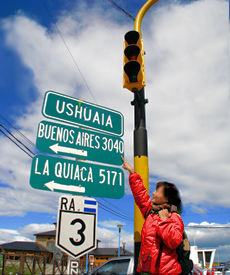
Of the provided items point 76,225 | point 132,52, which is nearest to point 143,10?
point 132,52

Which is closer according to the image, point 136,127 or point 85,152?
point 85,152

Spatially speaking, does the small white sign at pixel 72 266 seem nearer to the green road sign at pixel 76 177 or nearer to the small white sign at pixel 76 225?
the small white sign at pixel 76 225

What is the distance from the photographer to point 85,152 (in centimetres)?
329

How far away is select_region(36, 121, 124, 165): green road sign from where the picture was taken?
10.2 feet

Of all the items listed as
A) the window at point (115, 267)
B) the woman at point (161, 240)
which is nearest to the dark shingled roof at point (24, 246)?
the window at point (115, 267)

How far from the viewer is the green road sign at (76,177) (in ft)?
9.34

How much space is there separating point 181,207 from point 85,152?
149cm

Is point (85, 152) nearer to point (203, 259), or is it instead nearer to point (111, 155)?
point (111, 155)

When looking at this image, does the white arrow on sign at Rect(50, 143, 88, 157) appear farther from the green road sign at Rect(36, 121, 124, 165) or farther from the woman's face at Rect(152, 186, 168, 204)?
the woman's face at Rect(152, 186, 168, 204)

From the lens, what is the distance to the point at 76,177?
3.05m

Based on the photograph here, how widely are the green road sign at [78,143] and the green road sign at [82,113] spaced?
0.14 m

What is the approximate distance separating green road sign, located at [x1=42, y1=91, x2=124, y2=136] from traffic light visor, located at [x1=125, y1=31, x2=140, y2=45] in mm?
1112

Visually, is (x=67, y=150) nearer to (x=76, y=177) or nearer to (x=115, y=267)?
(x=76, y=177)

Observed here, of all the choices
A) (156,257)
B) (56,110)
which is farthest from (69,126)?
(156,257)
